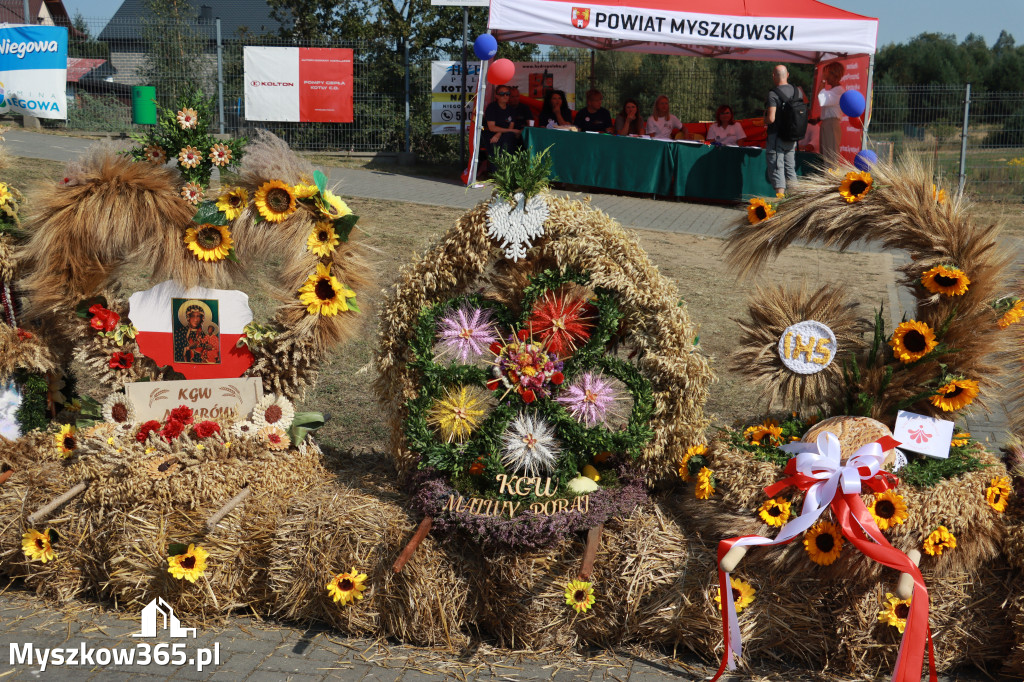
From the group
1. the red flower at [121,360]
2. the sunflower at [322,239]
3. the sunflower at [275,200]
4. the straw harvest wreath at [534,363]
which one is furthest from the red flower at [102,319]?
the straw harvest wreath at [534,363]

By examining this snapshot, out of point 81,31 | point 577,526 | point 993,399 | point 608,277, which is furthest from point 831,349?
point 81,31

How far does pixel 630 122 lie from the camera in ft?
45.8

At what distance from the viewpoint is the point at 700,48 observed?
1514 cm

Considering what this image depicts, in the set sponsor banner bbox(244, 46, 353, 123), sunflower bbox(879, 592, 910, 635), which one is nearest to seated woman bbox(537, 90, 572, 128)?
sponsor banner bbox(244, 46, 353, 123)

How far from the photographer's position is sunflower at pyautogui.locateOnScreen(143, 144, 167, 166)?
396 cm

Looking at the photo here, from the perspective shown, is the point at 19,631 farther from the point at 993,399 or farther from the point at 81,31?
the point at 81,31

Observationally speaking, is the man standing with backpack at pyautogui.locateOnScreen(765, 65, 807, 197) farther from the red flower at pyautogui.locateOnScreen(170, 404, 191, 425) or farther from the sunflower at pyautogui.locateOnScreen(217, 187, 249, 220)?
the red flower at pyautogui.locateOnScreen(170, 404, 191, 425)

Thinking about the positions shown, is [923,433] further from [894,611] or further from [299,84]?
[299,84]

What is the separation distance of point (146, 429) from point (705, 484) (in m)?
2.40

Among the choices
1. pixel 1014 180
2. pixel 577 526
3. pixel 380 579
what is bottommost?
pixel 380 579

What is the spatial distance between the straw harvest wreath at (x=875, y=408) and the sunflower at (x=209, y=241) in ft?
7.20

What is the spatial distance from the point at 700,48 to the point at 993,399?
42.7 feet

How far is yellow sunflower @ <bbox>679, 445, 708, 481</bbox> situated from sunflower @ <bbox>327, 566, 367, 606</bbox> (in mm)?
1309

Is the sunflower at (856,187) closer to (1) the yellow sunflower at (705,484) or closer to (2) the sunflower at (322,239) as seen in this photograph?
(1) the yellow sunflower at (705,484)
